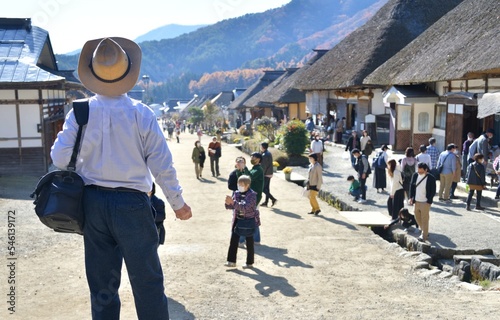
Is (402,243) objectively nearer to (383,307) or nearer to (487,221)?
(487,221)

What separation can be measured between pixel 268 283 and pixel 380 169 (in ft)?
26.6

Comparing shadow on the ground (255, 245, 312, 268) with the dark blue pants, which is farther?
shadow on the ground (255, 245, 312, 268)

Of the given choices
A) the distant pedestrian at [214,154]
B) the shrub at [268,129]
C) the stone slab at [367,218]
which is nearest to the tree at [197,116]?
the shrub at [268,129]

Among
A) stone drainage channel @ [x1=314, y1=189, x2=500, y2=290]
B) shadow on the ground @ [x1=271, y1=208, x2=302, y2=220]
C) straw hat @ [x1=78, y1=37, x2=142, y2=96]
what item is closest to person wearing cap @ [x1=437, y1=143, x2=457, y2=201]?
stone drainage channel @ [x1=314, y1=189, x2=500, y2=290]

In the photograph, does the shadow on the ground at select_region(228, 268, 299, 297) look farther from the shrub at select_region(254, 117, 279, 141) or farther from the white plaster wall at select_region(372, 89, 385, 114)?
the shrub at select_region(254, 117, 279, 141)

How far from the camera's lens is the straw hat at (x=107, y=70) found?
3.14 metres

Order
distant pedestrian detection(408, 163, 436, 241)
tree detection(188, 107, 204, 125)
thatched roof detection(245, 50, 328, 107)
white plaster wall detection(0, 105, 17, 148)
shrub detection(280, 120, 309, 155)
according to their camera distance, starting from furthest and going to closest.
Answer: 1. tree detection(188, 107, 204, 125)
2. thatched roof detection(245, 50, 328, 107)
3. shrub detection(280, 120, 309, 155)
4. white plaster wall detection(0, 105, 17, 148)
5. distant pedestrian detection(408, 163, 436, 241)

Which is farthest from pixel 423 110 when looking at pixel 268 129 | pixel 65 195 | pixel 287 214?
pixel 65 195

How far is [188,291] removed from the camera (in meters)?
5.70

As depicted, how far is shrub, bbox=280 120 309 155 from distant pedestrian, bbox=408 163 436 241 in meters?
11.9

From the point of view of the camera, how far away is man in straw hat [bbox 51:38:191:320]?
303cm

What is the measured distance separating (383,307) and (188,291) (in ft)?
6.50

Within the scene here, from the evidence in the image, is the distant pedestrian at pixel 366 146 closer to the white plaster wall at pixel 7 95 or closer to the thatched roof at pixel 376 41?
the thatched roof at pixel 376 41

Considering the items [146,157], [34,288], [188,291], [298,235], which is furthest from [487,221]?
[146,157]
